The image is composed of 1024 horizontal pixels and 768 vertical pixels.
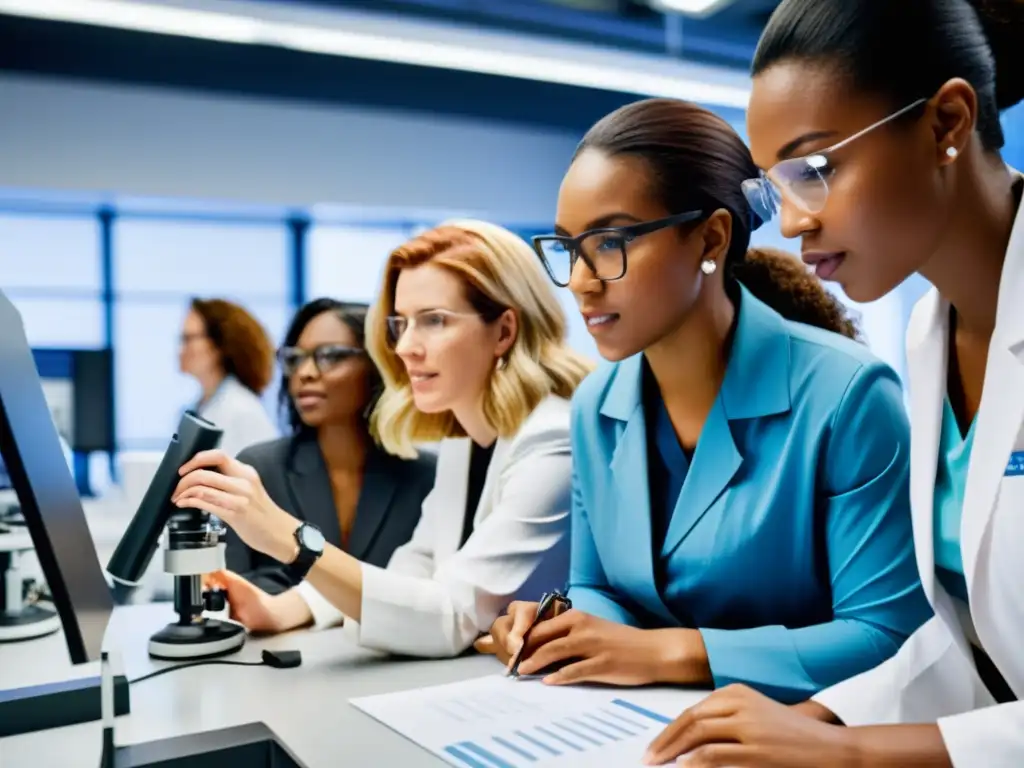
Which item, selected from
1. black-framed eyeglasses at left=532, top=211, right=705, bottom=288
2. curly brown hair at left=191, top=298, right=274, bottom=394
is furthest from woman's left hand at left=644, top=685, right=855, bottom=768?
curly brown hair at left=191, top=298, right=274, bottom=394

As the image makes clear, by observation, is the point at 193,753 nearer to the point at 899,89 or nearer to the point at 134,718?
the point at 134,718

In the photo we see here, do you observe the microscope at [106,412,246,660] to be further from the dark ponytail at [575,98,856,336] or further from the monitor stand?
the dark ponytail at [575,98,856,336]

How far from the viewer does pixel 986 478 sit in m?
0.92

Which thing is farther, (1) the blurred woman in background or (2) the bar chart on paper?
(1) the blurred woman in background

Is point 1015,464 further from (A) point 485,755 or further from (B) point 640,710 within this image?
(A) point 485,755

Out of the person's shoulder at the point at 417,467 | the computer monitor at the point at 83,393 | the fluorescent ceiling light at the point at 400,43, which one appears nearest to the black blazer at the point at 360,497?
the person's shoulder at the point at 417,467

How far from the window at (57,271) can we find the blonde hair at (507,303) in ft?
20.0

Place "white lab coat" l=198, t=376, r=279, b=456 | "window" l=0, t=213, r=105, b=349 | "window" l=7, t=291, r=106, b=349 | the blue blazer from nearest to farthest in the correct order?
the blue blazer
"white lab coat" l=198, t=376, r=279, b=456
"window" l=0, t=213, r=105, b=349
"window" l=7, t=291, r=106, b=349

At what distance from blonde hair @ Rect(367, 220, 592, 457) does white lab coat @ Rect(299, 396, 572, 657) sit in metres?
0.05

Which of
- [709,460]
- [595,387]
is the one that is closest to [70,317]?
[595,387]

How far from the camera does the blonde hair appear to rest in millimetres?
1649

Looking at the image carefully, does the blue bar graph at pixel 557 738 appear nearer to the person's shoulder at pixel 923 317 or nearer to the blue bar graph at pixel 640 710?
the blue bar graph at pixel 640 710

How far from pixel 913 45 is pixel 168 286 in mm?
7637

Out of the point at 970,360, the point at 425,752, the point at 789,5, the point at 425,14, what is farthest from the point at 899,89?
the point at 425,14
